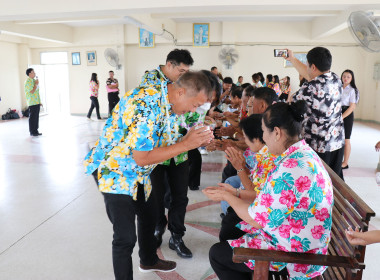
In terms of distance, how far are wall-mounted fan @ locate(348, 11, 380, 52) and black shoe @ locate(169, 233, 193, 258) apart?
257 cm

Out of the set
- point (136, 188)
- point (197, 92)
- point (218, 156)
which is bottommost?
point (218, 156)

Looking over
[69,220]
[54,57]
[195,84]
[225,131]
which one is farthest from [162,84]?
[54,57]

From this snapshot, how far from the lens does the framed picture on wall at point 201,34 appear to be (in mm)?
10359

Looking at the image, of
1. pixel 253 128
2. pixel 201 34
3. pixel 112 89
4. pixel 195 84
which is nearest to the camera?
pixel 195 84

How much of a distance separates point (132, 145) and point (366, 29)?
2.81m

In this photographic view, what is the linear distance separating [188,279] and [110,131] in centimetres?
110

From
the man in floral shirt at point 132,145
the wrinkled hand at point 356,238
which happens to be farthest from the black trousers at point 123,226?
the wrinkled hand at point 356,238

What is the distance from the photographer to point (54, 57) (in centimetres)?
1182

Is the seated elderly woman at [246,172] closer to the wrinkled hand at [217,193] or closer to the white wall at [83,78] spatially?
the wrinkled hand at [217,193]

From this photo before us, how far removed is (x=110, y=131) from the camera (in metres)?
1.57

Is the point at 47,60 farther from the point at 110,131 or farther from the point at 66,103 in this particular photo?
the point at 110,131

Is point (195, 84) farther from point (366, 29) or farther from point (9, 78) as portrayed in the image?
point (9, 78)

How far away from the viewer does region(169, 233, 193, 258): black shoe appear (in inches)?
90.1

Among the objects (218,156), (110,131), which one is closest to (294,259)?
(110,131)
